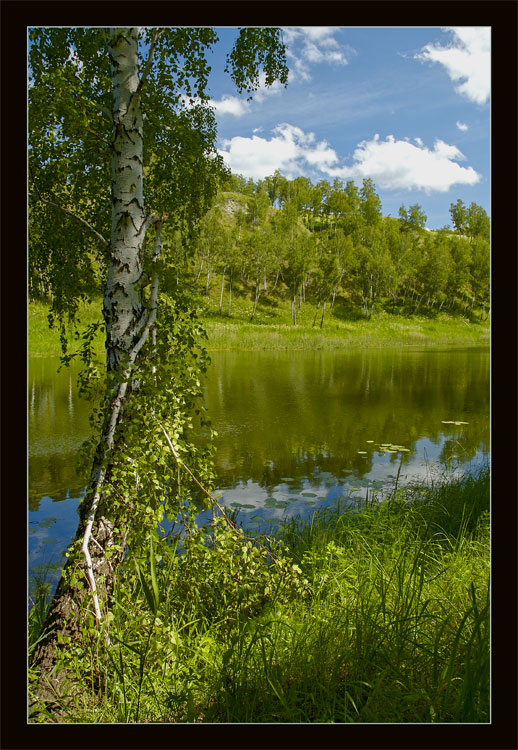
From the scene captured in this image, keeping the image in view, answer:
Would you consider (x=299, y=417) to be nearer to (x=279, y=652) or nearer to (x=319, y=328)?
(x=279, y=652)

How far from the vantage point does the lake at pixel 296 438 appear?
707 cm

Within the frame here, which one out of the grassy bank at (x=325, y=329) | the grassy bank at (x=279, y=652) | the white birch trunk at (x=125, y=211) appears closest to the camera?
the grassy bank at (x=279, y=652)

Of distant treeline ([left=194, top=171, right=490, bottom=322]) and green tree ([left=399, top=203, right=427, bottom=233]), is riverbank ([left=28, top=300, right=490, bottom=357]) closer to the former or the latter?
distant treeline ([left=194, top=171, right=490, bottom=322])

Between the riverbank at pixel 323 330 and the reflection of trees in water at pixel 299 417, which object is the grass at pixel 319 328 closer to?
the riverbank at pixel 323 330

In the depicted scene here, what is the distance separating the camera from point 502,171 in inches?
89.4

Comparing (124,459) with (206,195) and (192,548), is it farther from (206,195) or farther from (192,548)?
(206,195)

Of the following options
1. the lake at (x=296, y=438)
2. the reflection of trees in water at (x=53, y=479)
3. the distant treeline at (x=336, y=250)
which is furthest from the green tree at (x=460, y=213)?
the reflection of trees in water at (x=53, y=479)

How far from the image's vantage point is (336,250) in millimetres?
47781

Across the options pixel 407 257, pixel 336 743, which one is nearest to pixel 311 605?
pixel 336 743

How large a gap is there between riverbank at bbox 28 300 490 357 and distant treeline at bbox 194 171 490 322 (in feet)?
7.81

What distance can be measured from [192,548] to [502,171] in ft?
9.32

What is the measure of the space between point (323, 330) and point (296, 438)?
33.3m

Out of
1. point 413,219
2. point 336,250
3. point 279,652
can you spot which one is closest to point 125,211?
point 279,652

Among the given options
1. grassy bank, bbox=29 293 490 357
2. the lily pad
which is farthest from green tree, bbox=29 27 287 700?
grassy bank, bbox=29 293 490 357
